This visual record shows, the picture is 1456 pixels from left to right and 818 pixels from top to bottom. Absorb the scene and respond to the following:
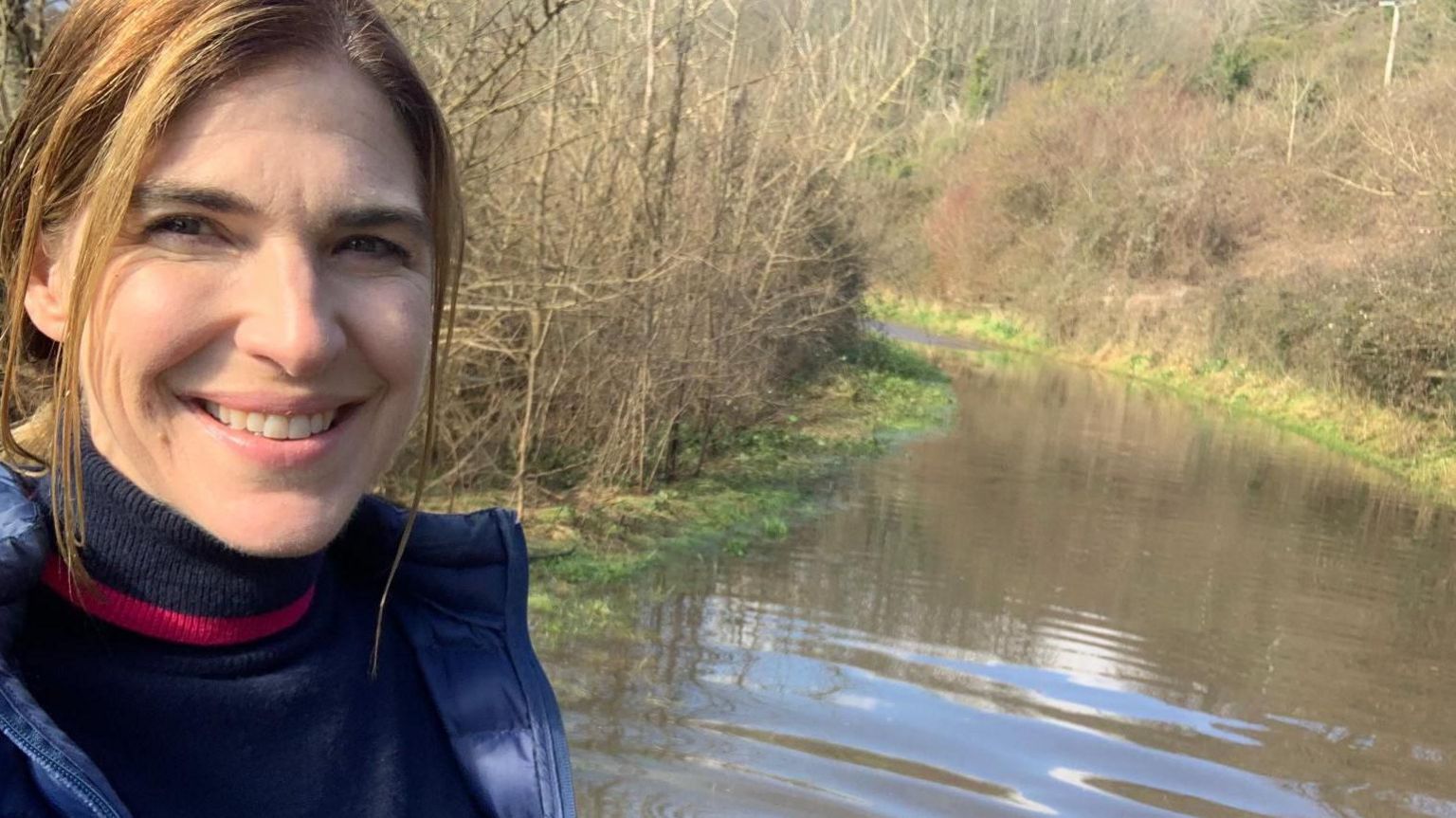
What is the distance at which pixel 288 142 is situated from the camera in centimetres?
134

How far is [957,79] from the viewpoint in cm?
5397

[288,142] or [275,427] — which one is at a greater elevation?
[288,142]

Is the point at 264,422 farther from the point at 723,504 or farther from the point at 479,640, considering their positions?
the point at 723,504

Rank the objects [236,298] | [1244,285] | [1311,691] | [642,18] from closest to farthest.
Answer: [236,298]
[1311,691]
[642,18]
[1244,285]

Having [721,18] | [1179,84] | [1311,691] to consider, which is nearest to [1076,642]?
[1311,691]

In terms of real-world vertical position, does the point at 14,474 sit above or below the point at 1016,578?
above

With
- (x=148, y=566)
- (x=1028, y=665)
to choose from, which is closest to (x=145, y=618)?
(x=148, y=566)

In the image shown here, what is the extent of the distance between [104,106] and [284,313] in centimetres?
28

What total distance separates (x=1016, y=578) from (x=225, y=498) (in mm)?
9305

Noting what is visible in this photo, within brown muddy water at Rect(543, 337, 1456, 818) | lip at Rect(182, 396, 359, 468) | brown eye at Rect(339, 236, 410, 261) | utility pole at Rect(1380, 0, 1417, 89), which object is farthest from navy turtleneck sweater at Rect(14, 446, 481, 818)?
utility pole at Rect(1380, 0, 1417, 89)

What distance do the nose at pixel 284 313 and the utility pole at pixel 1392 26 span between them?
3792 cm

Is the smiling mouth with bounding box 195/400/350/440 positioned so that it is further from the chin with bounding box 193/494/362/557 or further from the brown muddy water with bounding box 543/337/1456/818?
the brown muddy water with bounding box 543/337/1456/818

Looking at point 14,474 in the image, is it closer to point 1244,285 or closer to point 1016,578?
point 1016,578

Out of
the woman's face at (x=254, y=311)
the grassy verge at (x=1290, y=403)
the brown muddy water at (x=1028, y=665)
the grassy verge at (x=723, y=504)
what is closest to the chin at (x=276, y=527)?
the woman's face at (x=254, y=311)
